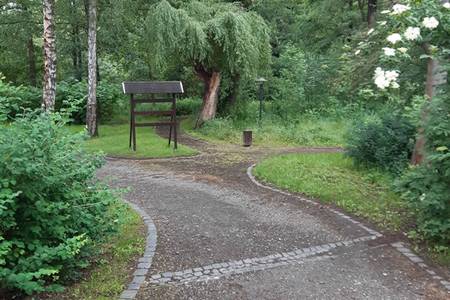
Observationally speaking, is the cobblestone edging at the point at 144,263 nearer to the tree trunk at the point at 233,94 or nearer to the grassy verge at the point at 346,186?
the grassy verge at the point at 346,186

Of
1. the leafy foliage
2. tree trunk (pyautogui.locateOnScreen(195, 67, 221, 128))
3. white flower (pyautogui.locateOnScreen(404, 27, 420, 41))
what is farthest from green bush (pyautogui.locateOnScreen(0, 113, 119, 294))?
tree trunk (pyautogui.locateOnScreen(195, 67, 221, 128))

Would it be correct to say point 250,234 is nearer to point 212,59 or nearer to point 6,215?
point 6,215

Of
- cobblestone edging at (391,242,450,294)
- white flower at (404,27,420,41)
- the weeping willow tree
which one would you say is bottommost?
cobblestone edging at (391,242,450,294)

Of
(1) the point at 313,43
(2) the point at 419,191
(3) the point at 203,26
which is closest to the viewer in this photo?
(2) the point at 419,191

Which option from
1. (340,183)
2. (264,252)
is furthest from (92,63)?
(264,252)

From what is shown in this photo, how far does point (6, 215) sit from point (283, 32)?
978 inches

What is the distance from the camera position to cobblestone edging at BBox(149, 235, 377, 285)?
4637 mm

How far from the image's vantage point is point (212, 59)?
53.5ft

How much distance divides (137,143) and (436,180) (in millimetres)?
9938

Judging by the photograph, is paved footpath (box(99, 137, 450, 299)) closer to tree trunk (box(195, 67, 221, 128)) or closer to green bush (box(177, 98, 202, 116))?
tree trunk (box(195, 67, 221, 128))

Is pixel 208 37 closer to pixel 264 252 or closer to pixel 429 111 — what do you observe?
pixel 429 111

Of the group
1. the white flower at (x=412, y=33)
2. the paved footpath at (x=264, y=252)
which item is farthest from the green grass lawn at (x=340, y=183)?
the white flower at (x=412, y=33)

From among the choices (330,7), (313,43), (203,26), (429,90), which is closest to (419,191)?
(429,90)

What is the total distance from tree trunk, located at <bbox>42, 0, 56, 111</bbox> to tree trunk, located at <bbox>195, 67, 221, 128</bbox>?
22.0ft
